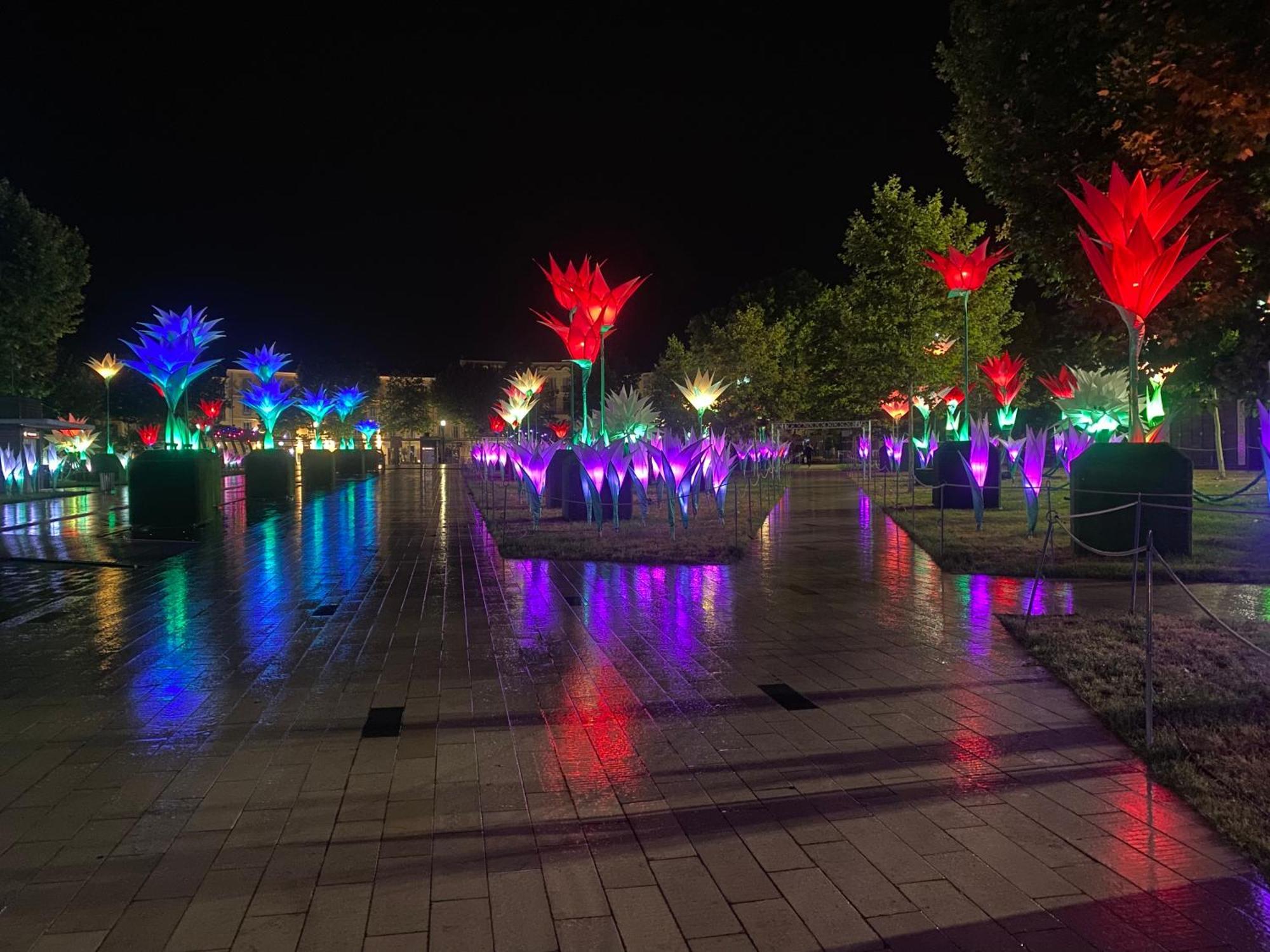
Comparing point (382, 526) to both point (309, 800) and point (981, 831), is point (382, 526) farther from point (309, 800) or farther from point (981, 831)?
point (981, 831)

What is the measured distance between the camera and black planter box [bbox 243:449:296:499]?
27266 mm

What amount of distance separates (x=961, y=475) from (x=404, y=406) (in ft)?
207

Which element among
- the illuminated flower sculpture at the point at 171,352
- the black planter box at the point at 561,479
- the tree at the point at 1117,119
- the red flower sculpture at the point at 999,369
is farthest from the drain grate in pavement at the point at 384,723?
the red flower sculpture at the point at 999,369

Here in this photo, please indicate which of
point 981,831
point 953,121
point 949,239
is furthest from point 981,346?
point 981,831

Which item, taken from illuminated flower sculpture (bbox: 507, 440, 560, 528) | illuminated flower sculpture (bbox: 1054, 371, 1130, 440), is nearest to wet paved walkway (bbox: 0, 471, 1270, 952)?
illuminated flower sculpture (bbox: 507, 440, 560, 528)

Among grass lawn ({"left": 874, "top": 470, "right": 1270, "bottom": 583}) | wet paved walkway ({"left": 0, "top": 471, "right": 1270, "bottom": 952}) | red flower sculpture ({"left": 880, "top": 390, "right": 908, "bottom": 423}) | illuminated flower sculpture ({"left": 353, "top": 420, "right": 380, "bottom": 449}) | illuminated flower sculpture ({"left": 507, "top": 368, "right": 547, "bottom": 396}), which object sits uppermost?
illuminated flower sculpture ({"left": 507, "top": 368, "right": 547, "bottom": 396})

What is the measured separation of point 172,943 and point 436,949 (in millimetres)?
855

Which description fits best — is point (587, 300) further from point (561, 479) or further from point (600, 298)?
point (561, 479)

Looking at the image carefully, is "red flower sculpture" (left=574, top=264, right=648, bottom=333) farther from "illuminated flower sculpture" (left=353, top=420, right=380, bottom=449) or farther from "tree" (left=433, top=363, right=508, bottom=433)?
"tree" (left=433, top=363, right=508, bottom=433)

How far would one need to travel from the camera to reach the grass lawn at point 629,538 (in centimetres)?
1289

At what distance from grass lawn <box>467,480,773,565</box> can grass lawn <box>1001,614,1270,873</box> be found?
219 inches

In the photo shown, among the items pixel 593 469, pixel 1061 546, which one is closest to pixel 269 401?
pixel 593 469

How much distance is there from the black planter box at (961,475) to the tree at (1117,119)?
16.3 ft

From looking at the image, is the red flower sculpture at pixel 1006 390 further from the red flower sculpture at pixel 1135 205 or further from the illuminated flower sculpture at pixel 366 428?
the illuminated flower sculpture at pixel 366 428
